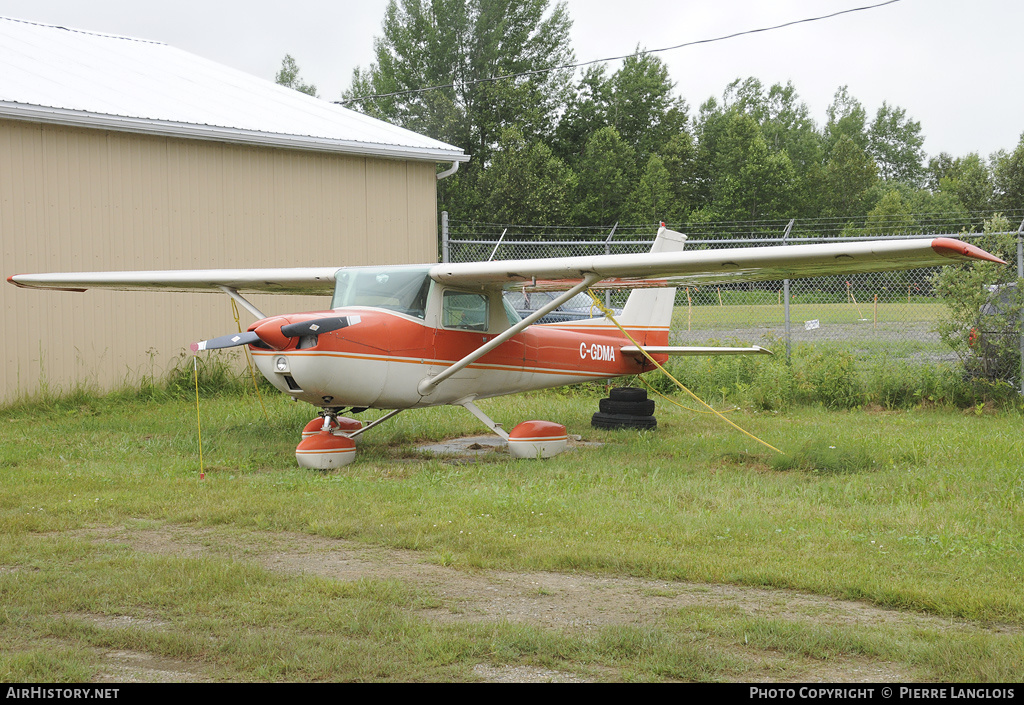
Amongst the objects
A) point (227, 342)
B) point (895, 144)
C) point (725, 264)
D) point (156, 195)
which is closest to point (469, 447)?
point (227, 342)

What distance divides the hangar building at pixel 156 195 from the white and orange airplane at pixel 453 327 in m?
1.88

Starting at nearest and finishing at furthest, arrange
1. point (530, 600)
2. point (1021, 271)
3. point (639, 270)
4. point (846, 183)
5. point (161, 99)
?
1. point (530, 600)
2. point (639, 270)
3. point (1021, 271)
4. point (161, 99)
5. point (846, 183)

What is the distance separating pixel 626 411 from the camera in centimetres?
1093

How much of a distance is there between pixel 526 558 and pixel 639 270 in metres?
3.65

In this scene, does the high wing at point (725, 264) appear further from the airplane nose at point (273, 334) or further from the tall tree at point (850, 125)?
the tall tree at point (850, 125)

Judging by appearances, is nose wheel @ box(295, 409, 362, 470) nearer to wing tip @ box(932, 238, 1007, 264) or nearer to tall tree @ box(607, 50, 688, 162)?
wing tip @ box(932, 238, 1007, 264)

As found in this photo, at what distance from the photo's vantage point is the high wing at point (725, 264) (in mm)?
6805

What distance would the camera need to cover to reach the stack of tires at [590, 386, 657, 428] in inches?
427

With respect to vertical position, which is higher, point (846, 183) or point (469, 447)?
point (846, 183)

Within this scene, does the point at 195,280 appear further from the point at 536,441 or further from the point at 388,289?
the point at 536,441

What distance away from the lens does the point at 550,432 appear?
9.17 m

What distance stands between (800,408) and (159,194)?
10162mm
